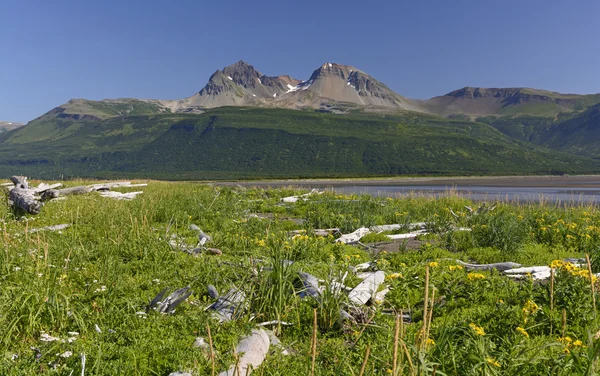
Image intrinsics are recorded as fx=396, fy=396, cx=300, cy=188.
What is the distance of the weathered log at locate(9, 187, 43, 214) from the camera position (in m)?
13.7

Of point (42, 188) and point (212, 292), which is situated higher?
point (42, 188)

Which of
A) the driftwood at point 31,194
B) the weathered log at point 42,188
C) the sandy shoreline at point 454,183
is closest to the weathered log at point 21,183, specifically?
the driftwood at point 31,194

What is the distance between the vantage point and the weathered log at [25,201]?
13.7 m

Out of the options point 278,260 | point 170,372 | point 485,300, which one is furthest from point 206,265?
point 485,300

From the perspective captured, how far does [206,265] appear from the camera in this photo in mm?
7301

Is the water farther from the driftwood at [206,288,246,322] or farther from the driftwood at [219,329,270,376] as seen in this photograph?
the driftwood at [219,329,270,376]

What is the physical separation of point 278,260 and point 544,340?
3.54 metres

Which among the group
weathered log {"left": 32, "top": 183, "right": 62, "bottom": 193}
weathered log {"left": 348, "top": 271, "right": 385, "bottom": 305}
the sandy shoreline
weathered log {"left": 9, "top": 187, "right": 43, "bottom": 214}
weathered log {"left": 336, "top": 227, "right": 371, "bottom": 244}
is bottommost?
the sandy shoreline

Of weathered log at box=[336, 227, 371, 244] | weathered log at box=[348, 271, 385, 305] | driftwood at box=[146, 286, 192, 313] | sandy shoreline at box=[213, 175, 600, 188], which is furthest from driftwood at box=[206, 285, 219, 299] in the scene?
sandy shoreline at box=[213, 175, 600, 188]

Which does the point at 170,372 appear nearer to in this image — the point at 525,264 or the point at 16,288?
the point at 16,288

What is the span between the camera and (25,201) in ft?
45.8

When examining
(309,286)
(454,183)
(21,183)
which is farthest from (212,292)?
(454,183)

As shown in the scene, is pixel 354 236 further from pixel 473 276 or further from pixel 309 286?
pixel 309 286

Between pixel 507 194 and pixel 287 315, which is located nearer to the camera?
pixel 287 315
